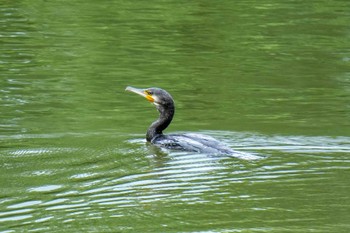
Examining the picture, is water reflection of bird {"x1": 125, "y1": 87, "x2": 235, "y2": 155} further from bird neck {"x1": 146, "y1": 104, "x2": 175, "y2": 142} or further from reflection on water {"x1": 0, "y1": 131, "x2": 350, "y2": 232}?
reflection on water {"x1": 0, "y1": 131, "x2": 350, "y2": 232}

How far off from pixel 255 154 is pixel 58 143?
90.8 inches

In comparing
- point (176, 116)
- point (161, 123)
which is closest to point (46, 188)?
point (161, 123)

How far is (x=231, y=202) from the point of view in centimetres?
1098

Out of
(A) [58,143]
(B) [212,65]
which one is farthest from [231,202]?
(B) [212,65]

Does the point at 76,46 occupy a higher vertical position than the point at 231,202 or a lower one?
lower

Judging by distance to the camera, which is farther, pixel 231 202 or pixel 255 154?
pixel 255 154

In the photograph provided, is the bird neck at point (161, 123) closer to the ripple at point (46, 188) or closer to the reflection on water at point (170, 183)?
the reflection on water at point (170, 183)

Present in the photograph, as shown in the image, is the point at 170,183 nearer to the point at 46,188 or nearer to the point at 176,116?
the point at 46,188

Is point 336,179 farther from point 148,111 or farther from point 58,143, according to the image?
point 148,111

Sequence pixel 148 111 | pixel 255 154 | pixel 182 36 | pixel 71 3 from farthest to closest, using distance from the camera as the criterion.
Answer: pixel 71 3 → pixel 182 36 → pixel 148 111 → pixel 255 154

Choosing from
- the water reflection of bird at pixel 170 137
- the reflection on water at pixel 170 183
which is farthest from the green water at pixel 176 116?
the water reflection of bird at pixel 170 137

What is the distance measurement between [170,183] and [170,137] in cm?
213

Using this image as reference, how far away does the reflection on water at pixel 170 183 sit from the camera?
10555 millimetres

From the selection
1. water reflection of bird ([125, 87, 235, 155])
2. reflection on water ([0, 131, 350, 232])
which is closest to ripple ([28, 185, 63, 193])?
reflection on water ([0, 131, 350, 232])
